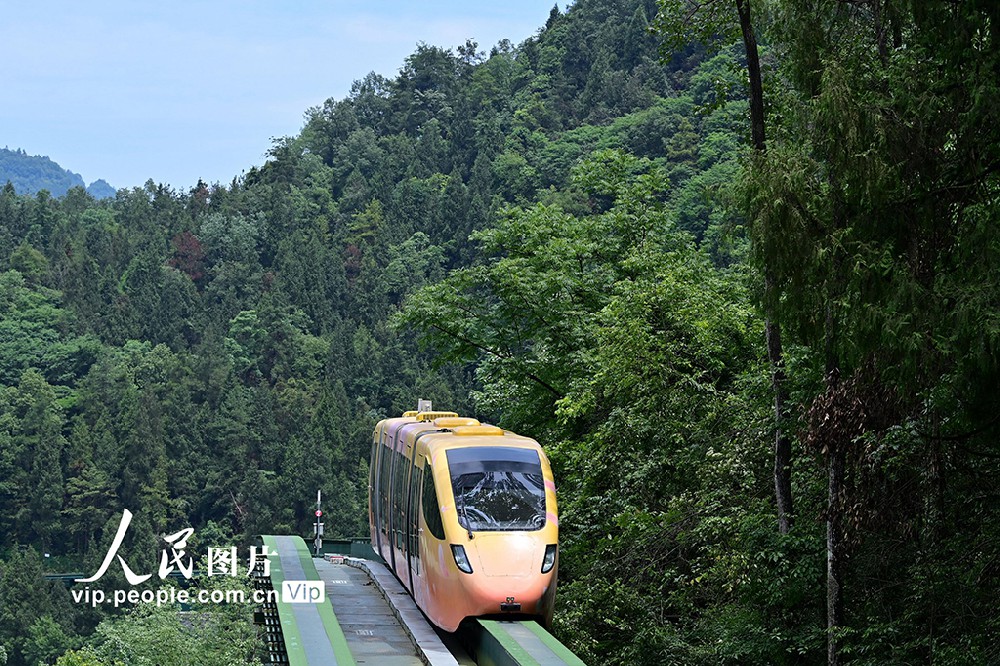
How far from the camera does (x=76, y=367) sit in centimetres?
13200

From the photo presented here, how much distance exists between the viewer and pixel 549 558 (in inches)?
596

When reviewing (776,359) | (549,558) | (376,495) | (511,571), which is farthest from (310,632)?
(376,495)

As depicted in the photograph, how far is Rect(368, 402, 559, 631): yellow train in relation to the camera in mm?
14711

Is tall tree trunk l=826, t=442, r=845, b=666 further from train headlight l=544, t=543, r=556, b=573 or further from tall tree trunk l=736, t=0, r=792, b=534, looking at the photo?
train headlight l=544, t=543, r=556, b=573

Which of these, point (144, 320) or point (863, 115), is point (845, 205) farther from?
point (144, 320)

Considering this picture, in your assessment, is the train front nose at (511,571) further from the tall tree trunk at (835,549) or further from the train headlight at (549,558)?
the tall tree trunk at (835,549)

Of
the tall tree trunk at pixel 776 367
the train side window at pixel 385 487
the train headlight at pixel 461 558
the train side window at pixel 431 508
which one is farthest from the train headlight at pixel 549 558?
the train side window at pixel 385 487

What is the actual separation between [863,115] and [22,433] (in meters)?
115

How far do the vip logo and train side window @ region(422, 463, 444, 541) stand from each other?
1479 mm

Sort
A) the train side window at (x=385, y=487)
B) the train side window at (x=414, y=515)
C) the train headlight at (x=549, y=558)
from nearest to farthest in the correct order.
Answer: the train headlight at (x=549, y=558) → the train side window at (x=414, y=515) → the train side window at (x=385, y=487)

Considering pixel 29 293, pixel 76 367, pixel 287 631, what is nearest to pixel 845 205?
pixel 287 631

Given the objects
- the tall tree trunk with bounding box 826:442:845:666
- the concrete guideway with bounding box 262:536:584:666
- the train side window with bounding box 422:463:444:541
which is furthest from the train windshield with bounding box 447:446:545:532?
the tall tree trunk with bounding box 826:442:845:666

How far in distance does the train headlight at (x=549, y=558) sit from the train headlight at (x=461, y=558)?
0.86 metres

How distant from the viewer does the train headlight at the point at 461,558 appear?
14.8 metres
